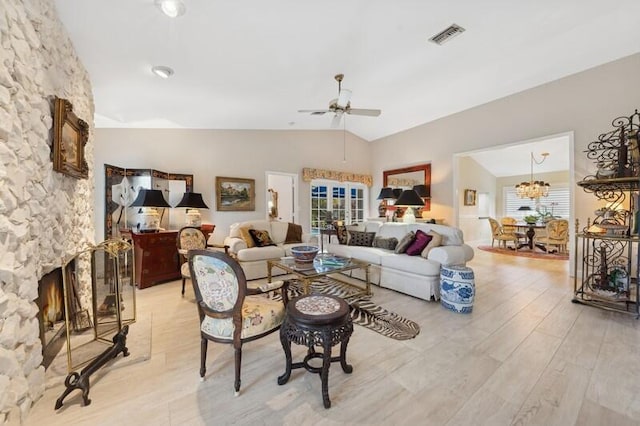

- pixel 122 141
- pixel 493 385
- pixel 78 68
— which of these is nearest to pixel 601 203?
pixel 493 385

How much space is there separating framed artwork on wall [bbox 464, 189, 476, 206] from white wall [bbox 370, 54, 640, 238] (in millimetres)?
1805

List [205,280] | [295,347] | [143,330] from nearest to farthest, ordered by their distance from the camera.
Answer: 1. [205,280]
2. [295,347]
3. [143,330]

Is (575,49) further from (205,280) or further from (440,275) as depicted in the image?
(205,280)

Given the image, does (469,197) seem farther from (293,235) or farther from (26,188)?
(26,188)

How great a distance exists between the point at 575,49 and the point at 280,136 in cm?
534

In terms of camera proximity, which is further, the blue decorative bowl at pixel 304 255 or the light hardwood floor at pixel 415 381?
the blue decorative bowl at pixel 304 255

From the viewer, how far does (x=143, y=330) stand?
2.59 meters

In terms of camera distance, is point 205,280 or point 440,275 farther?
point 440,275

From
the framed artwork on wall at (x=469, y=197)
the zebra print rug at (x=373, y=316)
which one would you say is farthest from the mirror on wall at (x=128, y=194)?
the framed artwork on wall at (x=469, y=197)

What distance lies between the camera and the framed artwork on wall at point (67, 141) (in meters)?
2.04

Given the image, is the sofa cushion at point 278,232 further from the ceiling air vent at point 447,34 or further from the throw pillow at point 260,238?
the ceiling air vent at point 447,34

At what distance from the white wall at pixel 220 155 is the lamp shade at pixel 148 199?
740mm

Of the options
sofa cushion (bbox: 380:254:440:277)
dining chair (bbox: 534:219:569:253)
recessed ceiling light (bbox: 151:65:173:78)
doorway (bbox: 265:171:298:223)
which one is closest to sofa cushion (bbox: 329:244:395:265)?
sofa cushion (bbox: 380:254:440:277)

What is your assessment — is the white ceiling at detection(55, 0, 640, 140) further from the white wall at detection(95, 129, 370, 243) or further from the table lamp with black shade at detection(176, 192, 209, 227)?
the table lamp with black shade at detection(176, 192, 209, 227)
